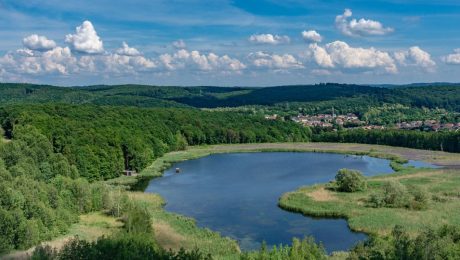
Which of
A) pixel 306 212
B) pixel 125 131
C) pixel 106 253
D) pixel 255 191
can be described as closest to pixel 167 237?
pixel 306 212

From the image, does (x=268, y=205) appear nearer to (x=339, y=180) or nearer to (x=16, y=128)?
(x=339, y=180)

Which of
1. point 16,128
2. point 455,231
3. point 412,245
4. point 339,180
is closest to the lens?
point 412,245

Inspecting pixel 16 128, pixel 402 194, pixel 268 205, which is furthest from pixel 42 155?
pixel 402 194

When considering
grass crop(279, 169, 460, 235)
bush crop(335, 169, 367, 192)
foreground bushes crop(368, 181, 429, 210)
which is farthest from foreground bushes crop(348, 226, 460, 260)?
bush crop(335, 169, 367, 192)

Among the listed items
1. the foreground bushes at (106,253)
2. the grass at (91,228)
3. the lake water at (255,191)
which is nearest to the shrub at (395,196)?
the lake water at (255,191)

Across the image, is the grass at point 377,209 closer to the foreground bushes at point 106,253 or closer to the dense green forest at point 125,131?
the foreground bushes at point 106,253

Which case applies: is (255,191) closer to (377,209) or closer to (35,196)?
(377,209)
